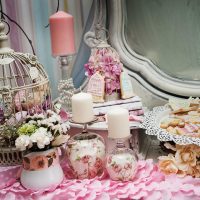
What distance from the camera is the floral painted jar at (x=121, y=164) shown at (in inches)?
37.4

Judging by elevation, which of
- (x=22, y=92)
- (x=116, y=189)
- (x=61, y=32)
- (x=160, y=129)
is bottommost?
(x=116, y=189)

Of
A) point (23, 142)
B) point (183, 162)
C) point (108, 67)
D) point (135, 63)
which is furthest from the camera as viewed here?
point (135, 63)

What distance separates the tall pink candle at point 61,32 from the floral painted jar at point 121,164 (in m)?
0.43

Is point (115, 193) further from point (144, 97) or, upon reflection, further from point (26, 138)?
point (144, 97)

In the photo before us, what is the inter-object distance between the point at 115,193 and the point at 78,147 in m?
0.14

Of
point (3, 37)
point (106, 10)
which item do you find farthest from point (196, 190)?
point (106, 10)

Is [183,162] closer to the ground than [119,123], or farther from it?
closer to the ground

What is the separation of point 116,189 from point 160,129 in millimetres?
212

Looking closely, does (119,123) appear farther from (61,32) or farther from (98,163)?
(61,32)

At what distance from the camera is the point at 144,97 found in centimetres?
137

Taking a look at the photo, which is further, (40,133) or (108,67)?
(108,67)

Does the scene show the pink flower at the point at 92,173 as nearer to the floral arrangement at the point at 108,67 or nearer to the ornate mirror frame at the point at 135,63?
the floral arrangement at the point at 108,67

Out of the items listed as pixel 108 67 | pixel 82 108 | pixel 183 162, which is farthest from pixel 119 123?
pixel 108 67

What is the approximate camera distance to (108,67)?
1.22m
